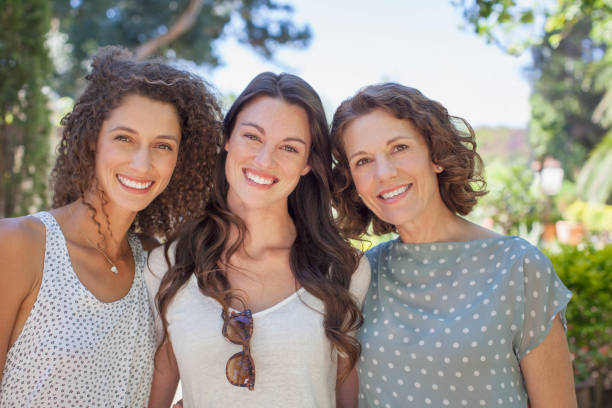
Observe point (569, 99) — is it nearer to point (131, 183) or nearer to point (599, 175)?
point (599, 175)

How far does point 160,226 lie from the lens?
2994 millimetres

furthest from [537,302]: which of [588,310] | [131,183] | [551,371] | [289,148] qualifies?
[588,310]

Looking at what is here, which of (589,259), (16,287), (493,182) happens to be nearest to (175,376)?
(16,287)

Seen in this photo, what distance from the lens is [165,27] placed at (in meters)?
13.1

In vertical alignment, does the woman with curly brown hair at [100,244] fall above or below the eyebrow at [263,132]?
below

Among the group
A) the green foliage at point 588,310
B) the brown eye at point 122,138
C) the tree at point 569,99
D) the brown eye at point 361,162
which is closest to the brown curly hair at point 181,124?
the brown eye at point 122,138

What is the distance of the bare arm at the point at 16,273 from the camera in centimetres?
204

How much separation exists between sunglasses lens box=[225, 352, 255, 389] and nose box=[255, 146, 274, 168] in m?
0.89

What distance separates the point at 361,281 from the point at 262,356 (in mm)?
624

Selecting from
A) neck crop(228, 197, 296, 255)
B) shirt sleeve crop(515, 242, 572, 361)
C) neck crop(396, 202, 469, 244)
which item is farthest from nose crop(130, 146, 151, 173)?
shirt sleeve crop(515, 242, 572, 361)

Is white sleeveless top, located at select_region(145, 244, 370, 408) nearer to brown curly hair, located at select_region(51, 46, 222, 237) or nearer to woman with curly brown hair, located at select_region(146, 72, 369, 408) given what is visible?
woman with curly brown hair, located at select_region(146, 72, 369, 408)

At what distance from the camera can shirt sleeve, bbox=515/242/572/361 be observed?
205 centimetres

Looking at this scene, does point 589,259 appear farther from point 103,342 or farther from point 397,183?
point 103,342

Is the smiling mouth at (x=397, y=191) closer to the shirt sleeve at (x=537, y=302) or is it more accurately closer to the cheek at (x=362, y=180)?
the cheek at (x=362, y=180)
